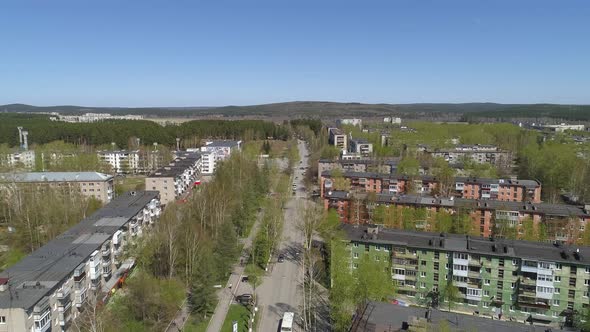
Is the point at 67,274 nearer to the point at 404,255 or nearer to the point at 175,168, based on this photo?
the point at 404,255

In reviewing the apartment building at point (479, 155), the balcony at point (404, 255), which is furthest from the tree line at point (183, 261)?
the apartment building at point (479, 155)

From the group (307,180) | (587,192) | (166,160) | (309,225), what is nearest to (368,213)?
(309,225)

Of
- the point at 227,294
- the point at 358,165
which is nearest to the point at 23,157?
the point at 358,165

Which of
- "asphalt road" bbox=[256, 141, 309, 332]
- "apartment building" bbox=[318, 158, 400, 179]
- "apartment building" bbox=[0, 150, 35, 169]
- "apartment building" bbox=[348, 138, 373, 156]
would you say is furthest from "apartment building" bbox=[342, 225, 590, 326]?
"apartment building" bbox=[0, 150, 35, 169]

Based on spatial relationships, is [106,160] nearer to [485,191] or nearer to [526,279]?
[485,191]

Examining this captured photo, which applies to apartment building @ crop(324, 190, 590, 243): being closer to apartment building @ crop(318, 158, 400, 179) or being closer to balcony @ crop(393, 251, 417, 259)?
balcony @ crop(393, 251, 417, 259)
